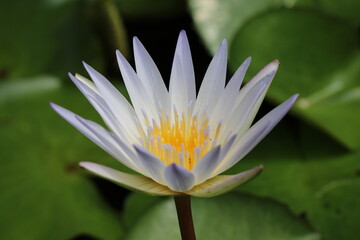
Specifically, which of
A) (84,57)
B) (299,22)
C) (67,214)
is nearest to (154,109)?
(67,214)

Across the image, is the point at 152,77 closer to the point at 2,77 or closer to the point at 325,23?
the point at 325,23

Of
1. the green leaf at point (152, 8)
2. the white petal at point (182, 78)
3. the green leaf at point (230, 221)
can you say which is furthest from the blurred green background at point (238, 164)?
the white petal at point (182, 78)

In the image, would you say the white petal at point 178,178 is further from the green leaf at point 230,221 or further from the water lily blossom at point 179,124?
the green leaf at point 230,221

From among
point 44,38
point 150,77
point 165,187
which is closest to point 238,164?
point 150,77

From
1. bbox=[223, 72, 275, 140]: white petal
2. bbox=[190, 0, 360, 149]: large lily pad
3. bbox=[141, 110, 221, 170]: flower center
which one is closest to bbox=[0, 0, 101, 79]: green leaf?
bbox=[190, 0, 360, 149]: large lily pad

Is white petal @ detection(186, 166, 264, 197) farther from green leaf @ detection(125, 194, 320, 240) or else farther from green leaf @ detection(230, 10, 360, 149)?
green leaf @ detection(230, 10, 360, 149)

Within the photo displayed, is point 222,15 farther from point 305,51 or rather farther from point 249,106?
point 249,106
